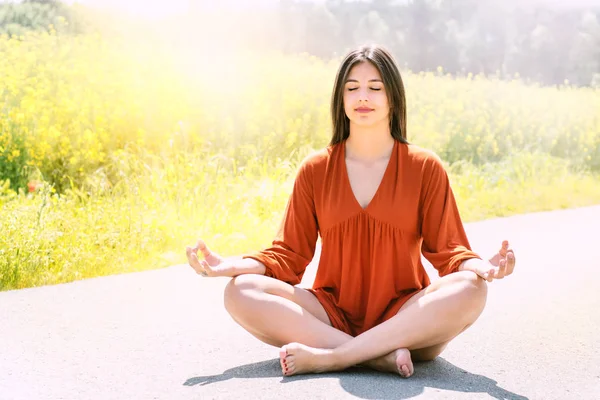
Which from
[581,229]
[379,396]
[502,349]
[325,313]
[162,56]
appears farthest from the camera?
[162,56]

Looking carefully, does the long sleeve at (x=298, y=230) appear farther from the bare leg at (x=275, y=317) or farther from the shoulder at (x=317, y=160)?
the bare leg at (x=275, y=317)

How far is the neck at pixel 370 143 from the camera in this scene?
3277mm

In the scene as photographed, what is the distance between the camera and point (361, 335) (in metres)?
3.00

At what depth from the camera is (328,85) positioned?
9.56m

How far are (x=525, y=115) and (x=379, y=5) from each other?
102 inches

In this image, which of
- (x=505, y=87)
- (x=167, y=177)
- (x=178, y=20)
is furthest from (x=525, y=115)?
(x=167, y=177)

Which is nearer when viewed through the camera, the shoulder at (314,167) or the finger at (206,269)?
the finger at (206,269)

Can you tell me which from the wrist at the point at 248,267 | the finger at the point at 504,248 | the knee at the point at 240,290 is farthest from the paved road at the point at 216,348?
the finger at the point at 504,248

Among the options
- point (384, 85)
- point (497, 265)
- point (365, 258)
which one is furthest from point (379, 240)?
point (384, 85)

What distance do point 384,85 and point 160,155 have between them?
4.59m

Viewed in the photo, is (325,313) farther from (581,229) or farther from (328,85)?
(328,85)

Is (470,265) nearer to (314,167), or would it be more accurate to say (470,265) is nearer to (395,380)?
(395,380)

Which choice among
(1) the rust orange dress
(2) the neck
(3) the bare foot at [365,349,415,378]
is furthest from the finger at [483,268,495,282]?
(2) the neck

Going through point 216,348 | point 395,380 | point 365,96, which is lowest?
point 216,348
